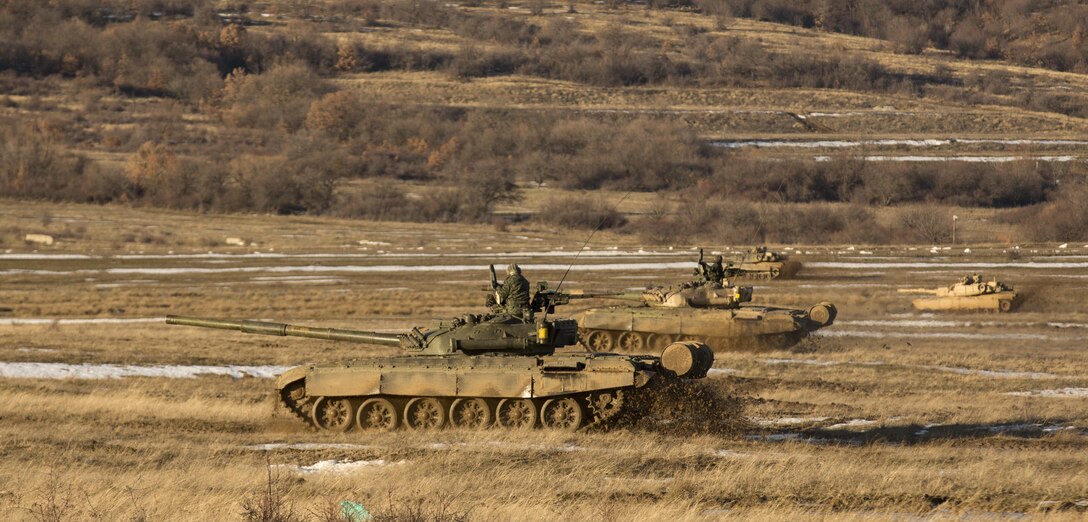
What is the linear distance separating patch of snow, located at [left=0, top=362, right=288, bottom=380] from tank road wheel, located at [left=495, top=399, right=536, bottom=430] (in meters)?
8.98

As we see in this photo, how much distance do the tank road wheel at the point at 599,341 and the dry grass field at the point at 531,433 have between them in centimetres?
382

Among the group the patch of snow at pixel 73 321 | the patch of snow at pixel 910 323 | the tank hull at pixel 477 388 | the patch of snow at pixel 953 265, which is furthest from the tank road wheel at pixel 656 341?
the patch of snow at pixel 953 265

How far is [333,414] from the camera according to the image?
74.3ft

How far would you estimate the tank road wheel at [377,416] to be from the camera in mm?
22391

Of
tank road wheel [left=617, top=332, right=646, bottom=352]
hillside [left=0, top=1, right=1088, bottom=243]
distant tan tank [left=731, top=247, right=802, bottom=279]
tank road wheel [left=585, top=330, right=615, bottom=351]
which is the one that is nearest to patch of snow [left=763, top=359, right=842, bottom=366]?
tank road wheel [left=617, top=332, right=646, bottom=352]

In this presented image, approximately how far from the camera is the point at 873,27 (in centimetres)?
16812

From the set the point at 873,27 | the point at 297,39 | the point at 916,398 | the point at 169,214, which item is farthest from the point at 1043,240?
the point at 873,27

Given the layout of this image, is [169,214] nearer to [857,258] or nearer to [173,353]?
[857,258]

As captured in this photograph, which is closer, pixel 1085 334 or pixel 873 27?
pixel 1085 334

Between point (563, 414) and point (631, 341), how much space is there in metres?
13.2

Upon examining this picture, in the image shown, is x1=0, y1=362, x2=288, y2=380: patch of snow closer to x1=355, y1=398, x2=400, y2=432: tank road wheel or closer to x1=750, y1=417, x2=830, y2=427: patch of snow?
x1=355, y1=398, x2=400, y2=432: tank road wheel

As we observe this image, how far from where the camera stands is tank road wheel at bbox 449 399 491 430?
2211 centimetres

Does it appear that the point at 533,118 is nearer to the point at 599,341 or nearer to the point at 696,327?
the point at 599,341

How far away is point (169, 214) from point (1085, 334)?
5787 cm
